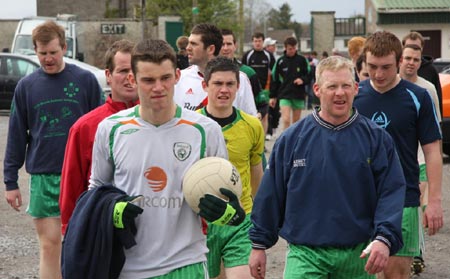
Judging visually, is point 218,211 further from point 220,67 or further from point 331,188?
point 220,67

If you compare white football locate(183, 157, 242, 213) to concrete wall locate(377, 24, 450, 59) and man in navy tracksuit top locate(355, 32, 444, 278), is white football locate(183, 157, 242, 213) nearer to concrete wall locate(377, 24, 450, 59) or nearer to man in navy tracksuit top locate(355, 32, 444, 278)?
man in navy tracksuit top locate(355, 32, 444, 278)

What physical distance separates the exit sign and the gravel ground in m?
44.8

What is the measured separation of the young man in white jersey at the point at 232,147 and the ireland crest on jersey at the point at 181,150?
188cm

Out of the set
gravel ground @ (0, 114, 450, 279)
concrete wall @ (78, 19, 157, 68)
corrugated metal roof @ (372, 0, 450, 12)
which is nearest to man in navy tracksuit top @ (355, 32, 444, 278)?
gravel ground @ (0, 114, 450, 279)

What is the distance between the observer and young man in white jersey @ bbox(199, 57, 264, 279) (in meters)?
6.82

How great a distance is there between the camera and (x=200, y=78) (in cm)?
817

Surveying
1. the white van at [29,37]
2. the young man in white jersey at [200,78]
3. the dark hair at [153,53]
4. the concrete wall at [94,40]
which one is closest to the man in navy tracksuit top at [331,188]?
the dark hair at [153,53]

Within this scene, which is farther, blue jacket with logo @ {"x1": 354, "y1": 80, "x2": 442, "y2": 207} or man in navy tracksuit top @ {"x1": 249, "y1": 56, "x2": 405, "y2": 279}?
blue jacket with logo @ {"x1": 354, "y1": 80, "x2": 442, "y2": 207}

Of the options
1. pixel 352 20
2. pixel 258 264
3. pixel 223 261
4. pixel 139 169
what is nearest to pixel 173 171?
pixel 139 169

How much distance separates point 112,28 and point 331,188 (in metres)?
53.0

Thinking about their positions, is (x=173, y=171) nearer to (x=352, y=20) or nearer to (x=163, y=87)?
(x=163, y=87)

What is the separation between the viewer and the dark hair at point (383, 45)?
6688 mm

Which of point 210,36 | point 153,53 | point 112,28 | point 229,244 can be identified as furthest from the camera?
point 112,28

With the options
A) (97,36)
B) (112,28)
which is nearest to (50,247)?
(97,36)
